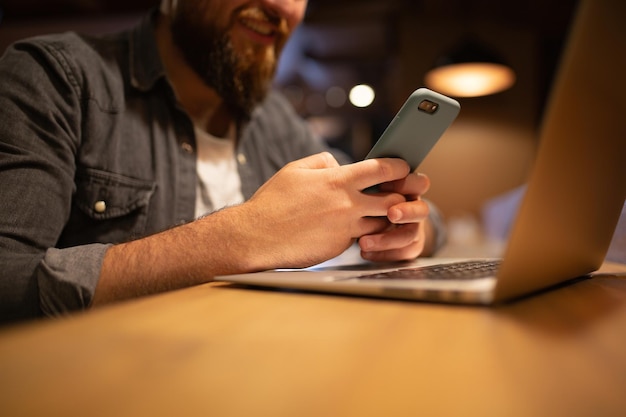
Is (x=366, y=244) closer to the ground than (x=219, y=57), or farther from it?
closer to the ground

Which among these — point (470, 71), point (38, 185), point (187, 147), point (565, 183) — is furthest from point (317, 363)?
point (470, 71)

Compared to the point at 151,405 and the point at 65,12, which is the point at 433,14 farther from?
the point at 151,405

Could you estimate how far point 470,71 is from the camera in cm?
317

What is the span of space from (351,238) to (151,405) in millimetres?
484

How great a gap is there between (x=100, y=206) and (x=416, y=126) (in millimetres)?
651

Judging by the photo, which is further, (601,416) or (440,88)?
(440,88)

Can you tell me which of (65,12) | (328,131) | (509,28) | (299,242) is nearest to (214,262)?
(299,242)

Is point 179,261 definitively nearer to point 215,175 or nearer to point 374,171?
point 374,171

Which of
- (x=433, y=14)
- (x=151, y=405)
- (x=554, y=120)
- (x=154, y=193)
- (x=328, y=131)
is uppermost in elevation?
(x=433, y=14)

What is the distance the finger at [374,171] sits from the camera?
1.92 ft

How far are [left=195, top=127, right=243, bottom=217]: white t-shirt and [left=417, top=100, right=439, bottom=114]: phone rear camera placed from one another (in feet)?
2.11

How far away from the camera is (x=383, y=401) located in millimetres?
183

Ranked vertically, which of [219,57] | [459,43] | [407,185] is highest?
[459,43]

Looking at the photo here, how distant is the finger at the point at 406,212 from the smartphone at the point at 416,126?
0.20 ft
